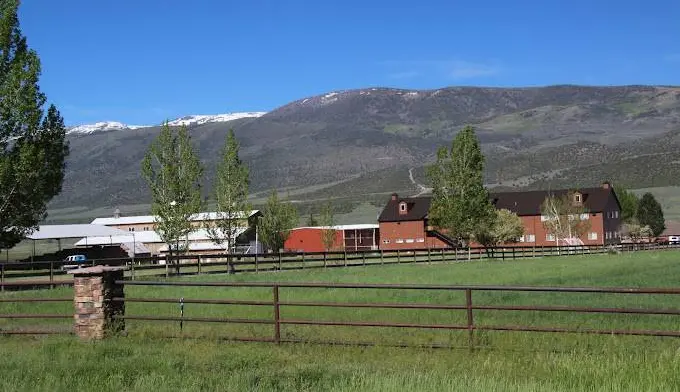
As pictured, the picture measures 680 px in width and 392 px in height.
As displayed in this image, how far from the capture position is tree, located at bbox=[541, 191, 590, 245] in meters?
87.6

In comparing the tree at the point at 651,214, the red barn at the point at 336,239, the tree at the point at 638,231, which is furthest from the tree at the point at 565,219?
the tree at the point at 651,214

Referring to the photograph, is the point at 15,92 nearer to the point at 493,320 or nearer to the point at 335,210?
the point at 493,320

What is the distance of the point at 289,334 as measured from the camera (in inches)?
545

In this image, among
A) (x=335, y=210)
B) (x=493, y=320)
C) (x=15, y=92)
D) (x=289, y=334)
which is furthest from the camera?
(x=335, y=210)

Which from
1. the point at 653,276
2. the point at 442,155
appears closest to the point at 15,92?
the point at 653,276

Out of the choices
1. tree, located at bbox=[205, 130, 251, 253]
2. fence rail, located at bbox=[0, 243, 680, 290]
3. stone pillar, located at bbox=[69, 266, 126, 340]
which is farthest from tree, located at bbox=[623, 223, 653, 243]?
stone pillar, located at bbox=[69, 266, 126, 340]

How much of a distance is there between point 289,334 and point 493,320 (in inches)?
192

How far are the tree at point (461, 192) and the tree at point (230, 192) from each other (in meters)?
17.8

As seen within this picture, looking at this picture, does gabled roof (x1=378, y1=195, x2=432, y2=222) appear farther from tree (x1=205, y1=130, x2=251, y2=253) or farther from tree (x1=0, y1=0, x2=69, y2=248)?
tree (x1=0, y1=0, x2=69, y2=248)

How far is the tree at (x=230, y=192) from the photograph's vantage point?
200 ft

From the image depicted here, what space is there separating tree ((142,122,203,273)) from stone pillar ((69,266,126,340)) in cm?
3970

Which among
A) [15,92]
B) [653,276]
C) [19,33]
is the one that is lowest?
[653,276]

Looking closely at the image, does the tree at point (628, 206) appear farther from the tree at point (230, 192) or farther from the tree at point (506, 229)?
the tree at point (230, 192)

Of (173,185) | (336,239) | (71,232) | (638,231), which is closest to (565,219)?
(336,239)
